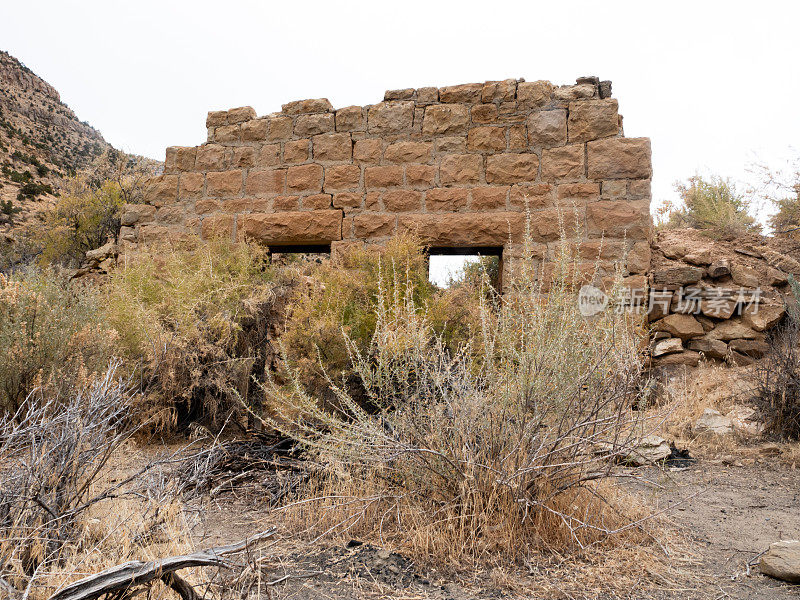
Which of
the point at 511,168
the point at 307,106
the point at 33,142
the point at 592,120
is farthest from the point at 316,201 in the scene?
the point at 33,142

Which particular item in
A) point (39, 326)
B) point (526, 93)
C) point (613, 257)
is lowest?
point (39, 326)

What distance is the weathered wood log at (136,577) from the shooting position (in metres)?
1.53

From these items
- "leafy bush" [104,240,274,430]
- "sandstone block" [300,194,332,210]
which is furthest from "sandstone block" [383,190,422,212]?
"leafy bush" [104,240,274,430]

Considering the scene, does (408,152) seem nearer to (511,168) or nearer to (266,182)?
(511,168)

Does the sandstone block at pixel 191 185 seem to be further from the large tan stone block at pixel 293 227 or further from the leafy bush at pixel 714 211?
the leafy bush at pixel 714 211

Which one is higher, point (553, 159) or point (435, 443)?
point (553, 159)

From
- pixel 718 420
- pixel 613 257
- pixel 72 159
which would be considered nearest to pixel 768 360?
pixel 718 420

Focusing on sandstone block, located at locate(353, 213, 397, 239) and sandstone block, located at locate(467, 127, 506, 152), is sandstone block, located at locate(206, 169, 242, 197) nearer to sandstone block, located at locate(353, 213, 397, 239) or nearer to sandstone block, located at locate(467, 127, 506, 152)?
sandstone block, located at locate(353, 213, 397, 239)

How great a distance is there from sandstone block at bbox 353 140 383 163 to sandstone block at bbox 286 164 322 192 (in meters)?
0.46

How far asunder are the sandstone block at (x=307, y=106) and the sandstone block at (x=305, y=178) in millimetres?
639

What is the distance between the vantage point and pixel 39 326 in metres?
4.28

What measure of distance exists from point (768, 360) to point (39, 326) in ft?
20.6

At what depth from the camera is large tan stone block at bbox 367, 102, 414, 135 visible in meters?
6.14

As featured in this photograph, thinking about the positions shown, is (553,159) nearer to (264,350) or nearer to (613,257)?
(613,257)
